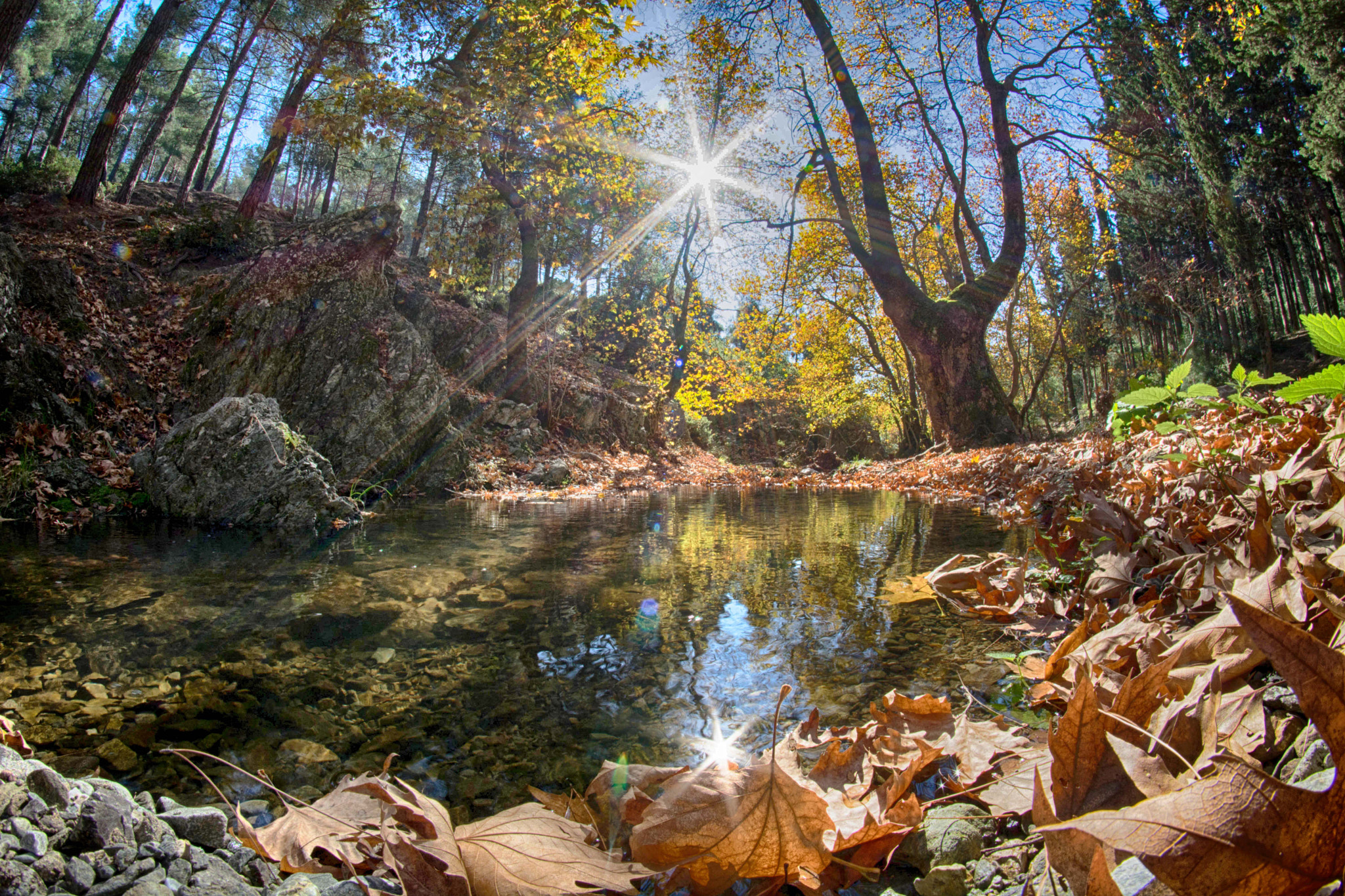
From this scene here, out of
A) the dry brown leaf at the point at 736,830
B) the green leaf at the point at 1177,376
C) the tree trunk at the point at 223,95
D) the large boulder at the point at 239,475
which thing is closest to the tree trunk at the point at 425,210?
the tree trunk at the point at 223,95

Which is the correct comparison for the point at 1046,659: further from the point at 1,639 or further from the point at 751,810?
the point at 1,639

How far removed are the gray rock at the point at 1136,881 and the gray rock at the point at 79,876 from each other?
1.21 meters

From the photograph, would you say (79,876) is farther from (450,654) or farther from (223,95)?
(223,95)

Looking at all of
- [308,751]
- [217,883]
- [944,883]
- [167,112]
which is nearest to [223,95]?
[167,112]

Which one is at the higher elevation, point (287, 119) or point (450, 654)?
point (287, 119)

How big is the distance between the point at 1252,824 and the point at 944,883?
42 centimetres

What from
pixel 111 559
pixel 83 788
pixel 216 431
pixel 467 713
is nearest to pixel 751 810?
pixel 467 713

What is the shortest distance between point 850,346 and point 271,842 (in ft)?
62.7

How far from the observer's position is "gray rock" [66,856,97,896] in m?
0.77

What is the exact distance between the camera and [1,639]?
1955mm

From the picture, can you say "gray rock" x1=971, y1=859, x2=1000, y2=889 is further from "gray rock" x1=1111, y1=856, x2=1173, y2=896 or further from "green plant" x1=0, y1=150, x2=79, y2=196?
"green plant" x1=0, y1=150, x2=79, y2=196

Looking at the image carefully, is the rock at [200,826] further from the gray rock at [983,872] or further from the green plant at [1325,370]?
the green plant at [1325,370]

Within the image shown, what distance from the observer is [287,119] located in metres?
11.0

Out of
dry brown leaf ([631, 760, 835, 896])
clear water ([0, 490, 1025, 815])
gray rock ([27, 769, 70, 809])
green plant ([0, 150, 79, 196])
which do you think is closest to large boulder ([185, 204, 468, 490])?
clear water ([0, 490, 1025, 815])
